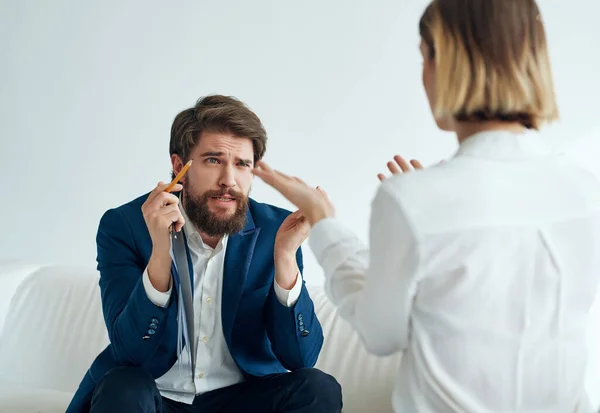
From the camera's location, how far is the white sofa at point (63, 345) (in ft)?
7.54

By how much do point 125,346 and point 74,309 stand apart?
39.6 inches

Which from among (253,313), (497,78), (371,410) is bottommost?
(371,410)

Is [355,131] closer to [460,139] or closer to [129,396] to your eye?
[129,396]

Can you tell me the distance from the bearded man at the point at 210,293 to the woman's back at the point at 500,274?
2.45 feet

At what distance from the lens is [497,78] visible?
3.59 feet

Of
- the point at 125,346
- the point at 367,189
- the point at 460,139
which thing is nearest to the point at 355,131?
the point at 367,189

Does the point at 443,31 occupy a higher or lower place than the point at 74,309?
higher

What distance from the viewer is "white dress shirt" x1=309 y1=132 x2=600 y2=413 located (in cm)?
107

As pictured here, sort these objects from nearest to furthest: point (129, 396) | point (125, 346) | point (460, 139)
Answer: point (460, 139), point (129, 396), point (125, 346)

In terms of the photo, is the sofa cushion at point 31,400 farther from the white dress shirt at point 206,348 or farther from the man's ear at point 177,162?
the man's ear at point 177,162

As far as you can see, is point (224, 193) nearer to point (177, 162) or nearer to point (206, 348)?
point (177, 162)

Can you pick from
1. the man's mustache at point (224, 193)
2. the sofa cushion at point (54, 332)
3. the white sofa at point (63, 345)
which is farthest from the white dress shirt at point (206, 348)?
the sofa cushion at point (54, 332)

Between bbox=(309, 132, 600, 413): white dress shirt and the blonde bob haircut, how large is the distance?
6 cm

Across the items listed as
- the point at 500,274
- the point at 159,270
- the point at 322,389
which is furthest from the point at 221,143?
the point at 500,274
